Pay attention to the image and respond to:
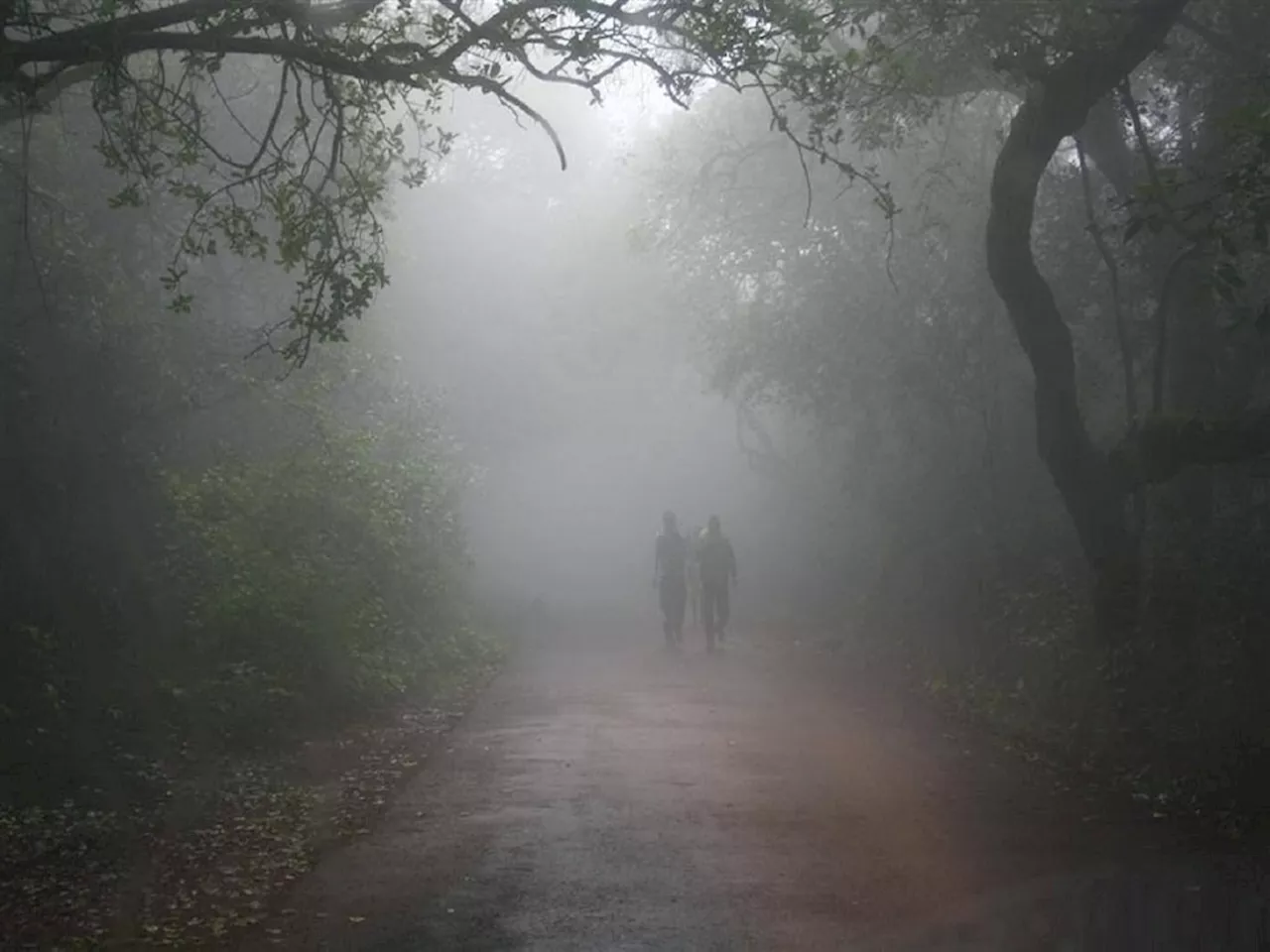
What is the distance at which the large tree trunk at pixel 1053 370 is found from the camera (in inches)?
425

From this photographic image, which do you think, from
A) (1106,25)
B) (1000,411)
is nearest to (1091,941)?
(1106,25)

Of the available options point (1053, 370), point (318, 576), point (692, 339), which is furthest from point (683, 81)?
point (692, 339)

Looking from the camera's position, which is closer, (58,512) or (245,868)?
(245,868)

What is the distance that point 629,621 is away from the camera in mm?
30719

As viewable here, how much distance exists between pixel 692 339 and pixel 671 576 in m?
7.85

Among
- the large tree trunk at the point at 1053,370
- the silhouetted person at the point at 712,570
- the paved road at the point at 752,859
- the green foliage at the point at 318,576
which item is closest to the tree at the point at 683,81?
the large tree trunk at the point at 1053,370

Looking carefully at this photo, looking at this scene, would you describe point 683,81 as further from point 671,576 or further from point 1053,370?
point 671,576

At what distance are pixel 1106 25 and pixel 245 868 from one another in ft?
28.4

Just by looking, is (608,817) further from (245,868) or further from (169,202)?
(169,202)

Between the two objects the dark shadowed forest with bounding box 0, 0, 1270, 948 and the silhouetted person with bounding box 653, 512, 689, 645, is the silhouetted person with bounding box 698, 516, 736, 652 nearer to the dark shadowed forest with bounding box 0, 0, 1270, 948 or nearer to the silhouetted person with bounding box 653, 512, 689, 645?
the silhouetted person with bounding box 653, 512, 689, 645

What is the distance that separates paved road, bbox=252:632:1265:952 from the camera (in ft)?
20.4

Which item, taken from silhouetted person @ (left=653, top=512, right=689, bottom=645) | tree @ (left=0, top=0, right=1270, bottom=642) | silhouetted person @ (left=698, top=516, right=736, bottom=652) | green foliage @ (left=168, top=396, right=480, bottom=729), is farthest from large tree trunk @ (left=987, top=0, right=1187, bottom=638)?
silhouetted person @ (left=653, top=512, right=689, bottom=645)

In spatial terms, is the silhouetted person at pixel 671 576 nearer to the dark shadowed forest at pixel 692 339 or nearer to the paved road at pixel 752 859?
the dark shadowed forest at pixel 692 339

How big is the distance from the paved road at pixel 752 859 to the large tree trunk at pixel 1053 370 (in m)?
1.95
